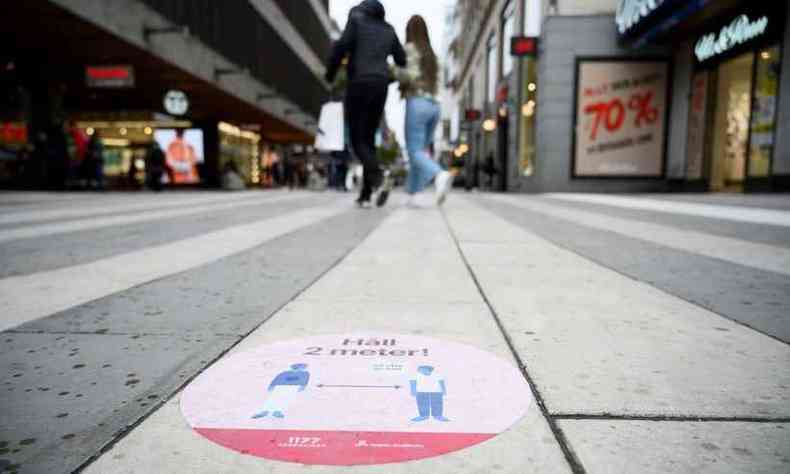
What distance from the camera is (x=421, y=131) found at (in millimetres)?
6520

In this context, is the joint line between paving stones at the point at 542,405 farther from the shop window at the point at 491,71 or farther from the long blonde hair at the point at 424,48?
the shop window at the point at 491,71

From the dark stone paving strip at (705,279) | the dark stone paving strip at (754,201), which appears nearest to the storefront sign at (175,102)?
the dark stone paving strip at (754,201)

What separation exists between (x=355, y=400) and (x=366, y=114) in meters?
5.30

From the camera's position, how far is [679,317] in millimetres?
1539

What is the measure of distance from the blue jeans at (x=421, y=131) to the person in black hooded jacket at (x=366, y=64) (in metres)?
0.51

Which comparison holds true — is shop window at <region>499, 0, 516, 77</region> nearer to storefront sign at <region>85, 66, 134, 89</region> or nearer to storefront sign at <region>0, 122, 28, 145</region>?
storefront sign at <region>85, 66, 134, 89</region>

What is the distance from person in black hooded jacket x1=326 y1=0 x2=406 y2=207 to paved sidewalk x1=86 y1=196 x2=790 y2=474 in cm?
380

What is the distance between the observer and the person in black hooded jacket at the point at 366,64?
18.9 ft

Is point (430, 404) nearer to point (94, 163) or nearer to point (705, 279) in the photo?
point (705, 279)

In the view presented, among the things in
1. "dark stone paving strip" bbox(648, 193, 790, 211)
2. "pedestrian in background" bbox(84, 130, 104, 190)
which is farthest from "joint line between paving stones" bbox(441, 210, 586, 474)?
"pedestrian in background" bbox(84, 130, 104, 190)

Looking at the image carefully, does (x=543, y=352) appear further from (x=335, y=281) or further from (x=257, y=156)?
(x=257, y=156)

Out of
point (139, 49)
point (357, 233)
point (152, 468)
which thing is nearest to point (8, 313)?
point (152, 468)

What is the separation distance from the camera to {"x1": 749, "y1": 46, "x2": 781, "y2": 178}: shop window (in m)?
10.2

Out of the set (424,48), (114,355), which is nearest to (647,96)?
(424,48)
